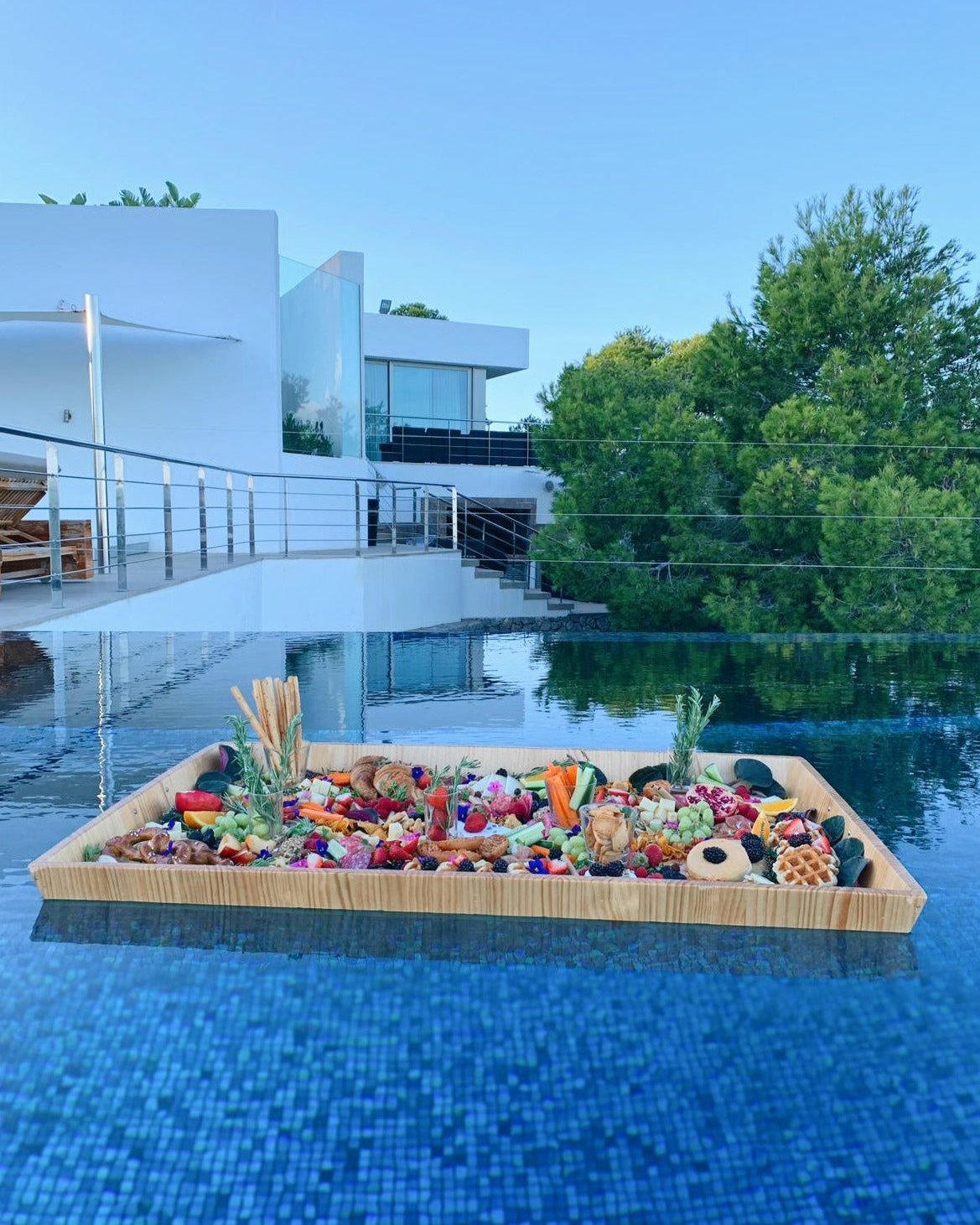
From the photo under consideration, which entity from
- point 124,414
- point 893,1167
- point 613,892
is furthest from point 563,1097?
point 124,414

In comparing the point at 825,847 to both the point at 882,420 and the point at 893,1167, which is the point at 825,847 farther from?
the point at 882,420

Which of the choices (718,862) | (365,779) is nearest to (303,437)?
(365,779)

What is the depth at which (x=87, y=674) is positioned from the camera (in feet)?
11.5

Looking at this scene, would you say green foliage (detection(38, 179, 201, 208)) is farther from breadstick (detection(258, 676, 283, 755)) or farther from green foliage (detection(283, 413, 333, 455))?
breadstick (detection(258, 676, 283, 755))

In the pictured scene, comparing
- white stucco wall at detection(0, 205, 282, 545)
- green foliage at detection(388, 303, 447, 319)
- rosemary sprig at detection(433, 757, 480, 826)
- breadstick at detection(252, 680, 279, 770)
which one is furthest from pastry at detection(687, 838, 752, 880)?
→ green foliage at detection(388, 303, 447, 319)

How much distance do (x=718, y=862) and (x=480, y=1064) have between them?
60cm

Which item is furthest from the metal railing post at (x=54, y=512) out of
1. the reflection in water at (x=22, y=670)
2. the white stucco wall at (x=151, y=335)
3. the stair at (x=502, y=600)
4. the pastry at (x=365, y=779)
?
the stair at (x=502, y=600)

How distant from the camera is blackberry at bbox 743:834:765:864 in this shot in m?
1.68

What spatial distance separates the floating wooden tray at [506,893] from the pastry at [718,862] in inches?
3.7

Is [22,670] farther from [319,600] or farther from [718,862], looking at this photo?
[319,600]

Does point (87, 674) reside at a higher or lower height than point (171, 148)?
lower

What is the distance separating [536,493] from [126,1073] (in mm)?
13189

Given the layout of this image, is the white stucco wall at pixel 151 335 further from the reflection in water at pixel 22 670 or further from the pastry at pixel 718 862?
the pastry at pixel 718 862

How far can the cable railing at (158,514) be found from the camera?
16.3ft
